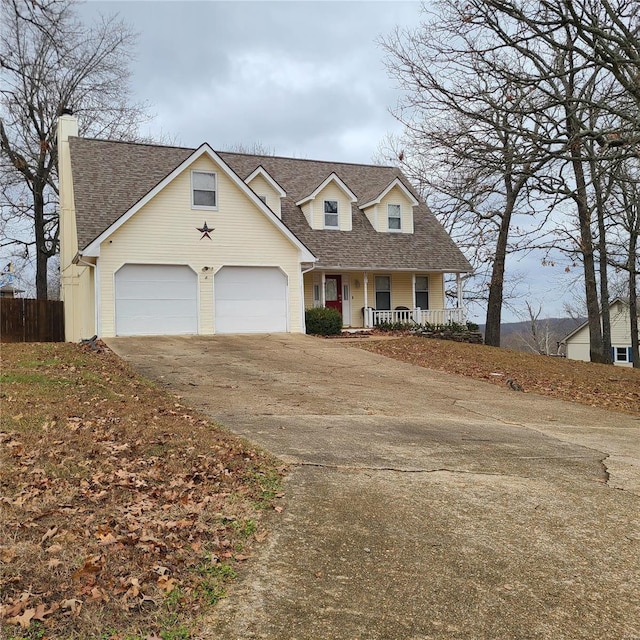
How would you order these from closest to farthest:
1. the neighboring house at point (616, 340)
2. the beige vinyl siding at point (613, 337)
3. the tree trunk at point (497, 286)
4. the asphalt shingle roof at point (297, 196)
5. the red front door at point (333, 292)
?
the asphalt shingle roof at point (297, 196) → the red front door at point (333, 292) → the tree trunk at point (497, 286) → the neighboring house at point (616, 340) → the beige vinyl siding at point (613, 337)

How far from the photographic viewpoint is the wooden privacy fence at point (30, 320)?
2444cm

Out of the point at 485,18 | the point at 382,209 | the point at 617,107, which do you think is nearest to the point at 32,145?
the point at 382,209

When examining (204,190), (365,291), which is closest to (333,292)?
(365,291)

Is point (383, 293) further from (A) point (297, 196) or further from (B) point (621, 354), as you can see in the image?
(B) point (621, 354)

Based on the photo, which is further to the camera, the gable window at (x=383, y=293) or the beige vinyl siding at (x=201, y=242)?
the gable window at (x=383, y=293)

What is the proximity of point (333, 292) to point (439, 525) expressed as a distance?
817 inches

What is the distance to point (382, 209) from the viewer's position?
26625 millimetres

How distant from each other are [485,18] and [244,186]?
10.3 m

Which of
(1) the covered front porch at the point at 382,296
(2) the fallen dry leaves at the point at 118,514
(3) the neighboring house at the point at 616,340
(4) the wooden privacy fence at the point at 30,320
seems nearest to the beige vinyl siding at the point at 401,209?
(1) the covered front porch at the point at 382,296

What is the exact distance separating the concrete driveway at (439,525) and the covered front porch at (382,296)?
14.7 meters

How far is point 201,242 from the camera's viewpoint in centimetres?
2011

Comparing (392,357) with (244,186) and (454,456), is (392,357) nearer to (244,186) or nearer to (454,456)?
(244,186)

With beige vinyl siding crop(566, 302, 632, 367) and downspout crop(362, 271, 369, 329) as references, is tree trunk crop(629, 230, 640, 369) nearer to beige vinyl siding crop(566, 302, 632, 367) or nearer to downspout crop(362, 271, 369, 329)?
downspout crop(362, 271, 369, 329)

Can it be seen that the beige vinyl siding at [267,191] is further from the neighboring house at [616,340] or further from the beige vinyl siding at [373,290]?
the neighboring house at [616,340]
